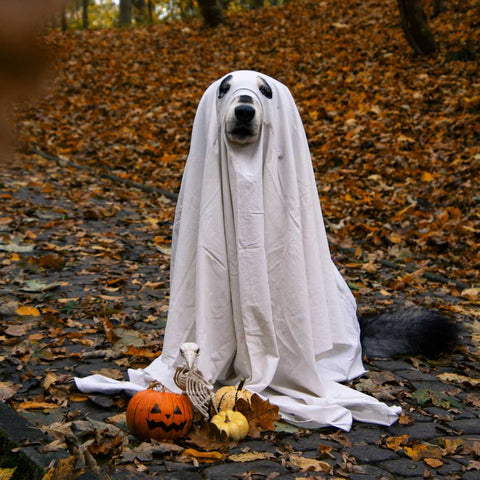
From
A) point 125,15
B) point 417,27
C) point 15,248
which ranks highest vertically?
point 125,15

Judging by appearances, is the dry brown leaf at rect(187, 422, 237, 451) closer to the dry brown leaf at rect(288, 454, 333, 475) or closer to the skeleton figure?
the skeleton figure

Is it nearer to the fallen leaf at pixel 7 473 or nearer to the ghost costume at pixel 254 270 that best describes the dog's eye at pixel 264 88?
Result: the ghost costume at pixel 254 270

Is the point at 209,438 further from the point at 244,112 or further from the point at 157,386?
the point at 244,112

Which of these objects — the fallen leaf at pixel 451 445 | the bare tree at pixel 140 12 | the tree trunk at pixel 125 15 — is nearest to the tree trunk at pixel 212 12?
the tree trunk at pixel 125 15

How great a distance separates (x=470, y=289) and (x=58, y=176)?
763cm

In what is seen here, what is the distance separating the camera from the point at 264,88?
137 inches

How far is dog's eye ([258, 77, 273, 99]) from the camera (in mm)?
3469

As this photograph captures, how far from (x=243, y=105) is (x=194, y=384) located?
153 cm

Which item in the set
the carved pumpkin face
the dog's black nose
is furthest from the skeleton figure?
the dog's black nose

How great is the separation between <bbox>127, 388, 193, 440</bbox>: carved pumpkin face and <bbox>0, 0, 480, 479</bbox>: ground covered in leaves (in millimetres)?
86

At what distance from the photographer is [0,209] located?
820 centimetres

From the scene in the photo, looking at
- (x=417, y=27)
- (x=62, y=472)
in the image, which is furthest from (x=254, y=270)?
(x=417, y=27)

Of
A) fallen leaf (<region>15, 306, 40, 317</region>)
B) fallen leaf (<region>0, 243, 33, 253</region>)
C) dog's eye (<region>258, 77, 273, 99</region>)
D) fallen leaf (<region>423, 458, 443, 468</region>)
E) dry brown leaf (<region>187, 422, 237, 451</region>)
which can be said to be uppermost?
dog's eye (<region>258, 77, 273, 99</region>)

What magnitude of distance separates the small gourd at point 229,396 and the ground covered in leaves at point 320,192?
0.25 m
